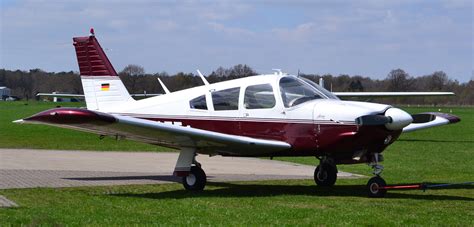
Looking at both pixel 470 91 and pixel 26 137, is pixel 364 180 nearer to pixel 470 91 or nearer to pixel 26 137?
pixel 26 137

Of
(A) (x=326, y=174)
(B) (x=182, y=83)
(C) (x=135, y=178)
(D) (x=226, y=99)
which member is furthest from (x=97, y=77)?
(B) (x=182, y=83)

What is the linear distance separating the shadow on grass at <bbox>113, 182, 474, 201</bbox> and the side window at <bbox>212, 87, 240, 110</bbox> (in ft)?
4.74

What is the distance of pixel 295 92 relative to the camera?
12.0 m

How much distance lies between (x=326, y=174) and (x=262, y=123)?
1.90m

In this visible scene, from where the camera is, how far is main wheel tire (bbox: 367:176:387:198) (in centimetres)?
1123

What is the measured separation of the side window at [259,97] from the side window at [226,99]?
0.19 m

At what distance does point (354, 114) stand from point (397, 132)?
0.70 m

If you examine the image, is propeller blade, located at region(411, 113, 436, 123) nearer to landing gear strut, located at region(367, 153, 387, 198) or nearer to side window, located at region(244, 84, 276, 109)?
landing gear strut, located at region(367, 153, 387, 198)

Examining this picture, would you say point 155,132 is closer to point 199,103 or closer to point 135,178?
point 199,103

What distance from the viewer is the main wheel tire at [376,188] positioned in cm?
1123

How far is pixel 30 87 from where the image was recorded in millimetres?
145625

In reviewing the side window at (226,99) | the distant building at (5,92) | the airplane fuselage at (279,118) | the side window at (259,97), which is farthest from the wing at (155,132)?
the distant building at (5,92)

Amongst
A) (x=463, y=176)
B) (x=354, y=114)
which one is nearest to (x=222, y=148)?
(x=354, y=114)

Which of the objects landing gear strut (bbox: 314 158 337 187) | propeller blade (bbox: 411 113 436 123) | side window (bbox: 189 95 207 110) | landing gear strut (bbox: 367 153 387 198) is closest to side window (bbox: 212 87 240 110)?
side window (bbox: 189 95 207 110)
